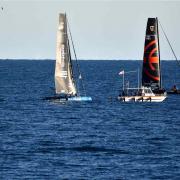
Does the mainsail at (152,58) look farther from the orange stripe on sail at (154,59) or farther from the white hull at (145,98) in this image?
the white hull at (145,98)

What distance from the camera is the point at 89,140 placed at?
85.9 m

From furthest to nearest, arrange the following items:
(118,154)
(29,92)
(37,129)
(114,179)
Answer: (29,92), (37,129), (118,154), (114,179)

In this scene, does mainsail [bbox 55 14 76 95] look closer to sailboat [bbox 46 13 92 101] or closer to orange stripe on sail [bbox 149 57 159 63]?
sailboat [bbox 46 13 92 101]

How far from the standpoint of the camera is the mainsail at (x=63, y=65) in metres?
121

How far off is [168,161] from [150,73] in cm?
5532

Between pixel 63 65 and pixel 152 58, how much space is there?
12572 mm

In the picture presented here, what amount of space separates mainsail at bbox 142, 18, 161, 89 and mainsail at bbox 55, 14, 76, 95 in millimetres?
10876

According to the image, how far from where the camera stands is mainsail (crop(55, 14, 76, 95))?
121 metres

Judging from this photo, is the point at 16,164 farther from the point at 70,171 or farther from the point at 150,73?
the point at 150,73

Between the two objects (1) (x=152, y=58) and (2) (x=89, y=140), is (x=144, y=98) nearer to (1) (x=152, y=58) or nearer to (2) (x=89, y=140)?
(1) (x=152, y=58)

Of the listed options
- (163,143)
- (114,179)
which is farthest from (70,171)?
(163,143)

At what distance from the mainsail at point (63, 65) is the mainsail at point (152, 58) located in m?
10.9

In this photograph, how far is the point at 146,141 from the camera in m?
85.7

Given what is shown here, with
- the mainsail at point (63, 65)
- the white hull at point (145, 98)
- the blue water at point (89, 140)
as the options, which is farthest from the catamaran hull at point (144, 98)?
the mainsail at point (63, 65)
